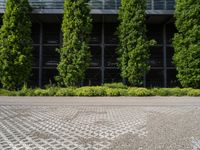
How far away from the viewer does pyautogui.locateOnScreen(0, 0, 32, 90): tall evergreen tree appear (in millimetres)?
21750

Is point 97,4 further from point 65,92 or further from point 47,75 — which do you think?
point 65,92

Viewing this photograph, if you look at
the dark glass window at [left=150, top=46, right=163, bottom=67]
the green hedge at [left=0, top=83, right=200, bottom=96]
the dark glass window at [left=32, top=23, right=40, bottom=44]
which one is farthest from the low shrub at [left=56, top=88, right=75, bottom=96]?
the dark glass window at [left=150, top=46, right=163, bottom=67]

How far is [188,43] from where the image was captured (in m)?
22.8

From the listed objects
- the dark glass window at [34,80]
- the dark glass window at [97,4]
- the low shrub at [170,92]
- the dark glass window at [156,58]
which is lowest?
the low shrub at [170,92]

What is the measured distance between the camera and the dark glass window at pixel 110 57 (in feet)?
96.8

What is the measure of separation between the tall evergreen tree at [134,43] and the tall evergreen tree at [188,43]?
8.26 ft

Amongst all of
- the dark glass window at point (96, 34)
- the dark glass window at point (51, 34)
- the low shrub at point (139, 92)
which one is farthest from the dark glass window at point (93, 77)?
the low shrub at point (139, 92)

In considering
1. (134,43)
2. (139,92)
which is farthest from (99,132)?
(134,43)

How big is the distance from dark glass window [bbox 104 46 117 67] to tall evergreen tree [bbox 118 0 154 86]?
219 inches

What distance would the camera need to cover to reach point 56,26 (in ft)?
99.5

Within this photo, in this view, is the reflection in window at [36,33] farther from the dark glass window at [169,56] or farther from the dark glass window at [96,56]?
the dark glass window at [169,56]

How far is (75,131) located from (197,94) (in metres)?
14.6

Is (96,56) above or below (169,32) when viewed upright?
below

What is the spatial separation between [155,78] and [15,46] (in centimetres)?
1449
